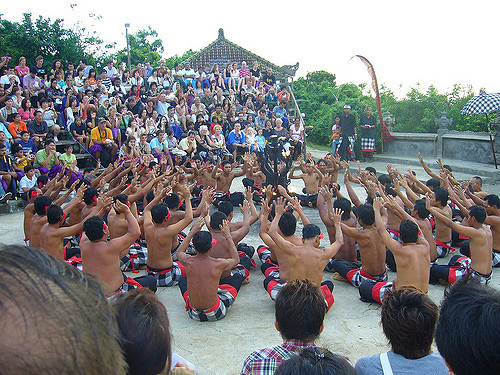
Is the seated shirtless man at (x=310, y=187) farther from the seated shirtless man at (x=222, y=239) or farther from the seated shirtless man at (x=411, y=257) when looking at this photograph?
the seated shirtless man at (x=411, y=257)

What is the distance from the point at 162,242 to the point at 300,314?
3430 millimetres

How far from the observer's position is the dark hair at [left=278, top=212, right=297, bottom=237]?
586 centimetres

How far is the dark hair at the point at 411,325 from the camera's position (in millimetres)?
2840

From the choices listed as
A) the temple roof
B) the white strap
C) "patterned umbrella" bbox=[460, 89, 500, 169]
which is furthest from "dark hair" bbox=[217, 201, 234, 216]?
the temple roof

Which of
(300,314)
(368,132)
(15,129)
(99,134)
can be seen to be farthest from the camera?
(368,132)

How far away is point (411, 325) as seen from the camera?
2854 millimetres

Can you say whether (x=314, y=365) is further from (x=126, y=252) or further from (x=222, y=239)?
(x=126, y=252)

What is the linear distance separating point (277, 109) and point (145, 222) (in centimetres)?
1234

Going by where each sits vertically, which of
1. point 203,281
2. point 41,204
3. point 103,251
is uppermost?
point 41,204

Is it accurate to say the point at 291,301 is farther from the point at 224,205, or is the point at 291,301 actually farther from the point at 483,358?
the point at 224,205

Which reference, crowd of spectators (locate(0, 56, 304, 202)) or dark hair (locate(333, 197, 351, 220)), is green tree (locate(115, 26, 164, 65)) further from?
dark hair (locate(333, 197, 351, 220))

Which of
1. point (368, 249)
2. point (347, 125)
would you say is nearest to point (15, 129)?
point (368, 249)

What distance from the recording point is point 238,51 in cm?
2633

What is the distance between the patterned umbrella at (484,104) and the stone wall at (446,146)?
1329 mm
